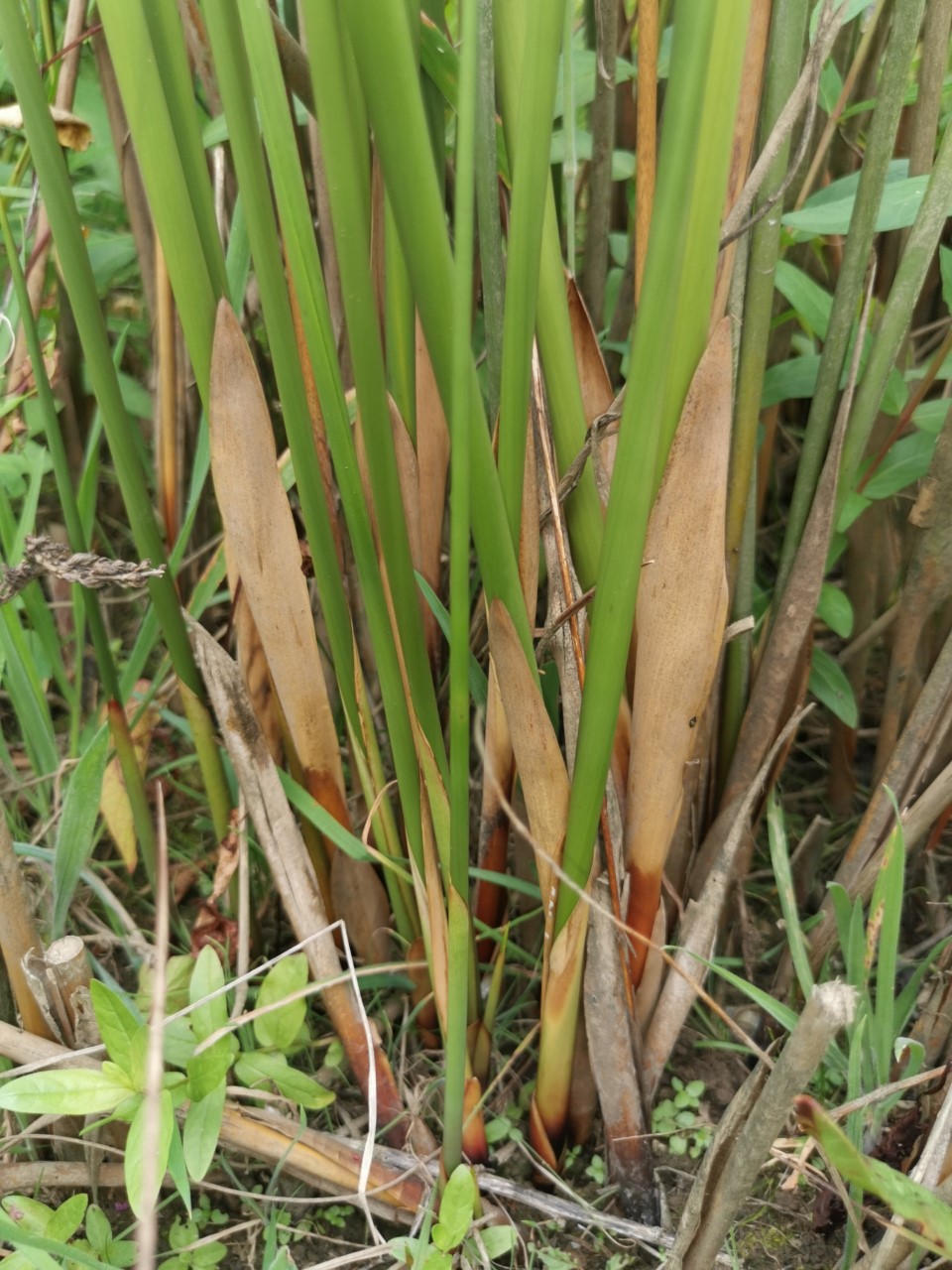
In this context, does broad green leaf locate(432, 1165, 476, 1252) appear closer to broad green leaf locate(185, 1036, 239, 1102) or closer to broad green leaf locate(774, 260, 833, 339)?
broad green leaf locate(185, 1036, 239, 1102)

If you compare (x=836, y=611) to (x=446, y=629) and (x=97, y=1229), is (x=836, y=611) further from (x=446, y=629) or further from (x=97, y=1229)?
(x=97, y=1229)

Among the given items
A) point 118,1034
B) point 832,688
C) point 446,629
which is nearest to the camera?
point 118,1034

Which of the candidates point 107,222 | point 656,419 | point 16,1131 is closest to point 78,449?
point 107,222

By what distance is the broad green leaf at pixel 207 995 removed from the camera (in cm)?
63

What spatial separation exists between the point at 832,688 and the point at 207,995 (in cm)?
51

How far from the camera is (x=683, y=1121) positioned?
0.74 meters

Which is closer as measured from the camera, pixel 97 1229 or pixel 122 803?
pixel 97 1229

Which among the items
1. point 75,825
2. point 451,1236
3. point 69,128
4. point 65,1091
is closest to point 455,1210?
point 451,1236

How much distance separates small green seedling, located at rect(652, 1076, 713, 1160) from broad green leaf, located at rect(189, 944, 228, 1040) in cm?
32

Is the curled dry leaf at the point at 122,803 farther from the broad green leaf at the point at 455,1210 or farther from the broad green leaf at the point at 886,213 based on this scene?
the broad green leaf at the point at 886,213

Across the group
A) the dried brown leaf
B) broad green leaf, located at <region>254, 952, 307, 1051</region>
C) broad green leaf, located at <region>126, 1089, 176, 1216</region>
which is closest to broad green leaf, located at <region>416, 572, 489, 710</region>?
the dried brown leaf

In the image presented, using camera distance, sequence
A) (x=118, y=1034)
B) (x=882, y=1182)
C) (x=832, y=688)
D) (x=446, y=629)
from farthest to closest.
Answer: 1. (x=832, y=688)
2. (x=446, y=629)
3. (x=118, y=1034)
4. (x=882, y=1182)

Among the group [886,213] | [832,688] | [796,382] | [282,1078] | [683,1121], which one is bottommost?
[683,1121]

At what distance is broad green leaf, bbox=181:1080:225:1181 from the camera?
0.57 meters
